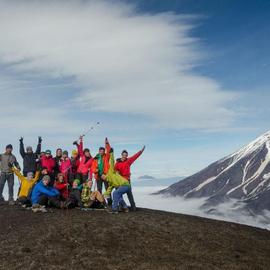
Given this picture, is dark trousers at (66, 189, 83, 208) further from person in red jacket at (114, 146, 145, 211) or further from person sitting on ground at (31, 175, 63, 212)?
person in red jacket at (114, 146, 145, 211)

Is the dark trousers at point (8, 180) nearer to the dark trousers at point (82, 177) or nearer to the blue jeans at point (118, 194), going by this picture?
the dark trousers at point (82, 177)

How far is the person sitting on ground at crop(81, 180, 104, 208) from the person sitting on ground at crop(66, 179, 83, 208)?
0.79 ft

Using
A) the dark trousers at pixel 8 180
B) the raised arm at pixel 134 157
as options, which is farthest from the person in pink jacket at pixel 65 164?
the raised arm at pixel 134 157

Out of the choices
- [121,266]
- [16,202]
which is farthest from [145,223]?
[16,202]

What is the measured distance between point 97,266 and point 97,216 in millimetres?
6427

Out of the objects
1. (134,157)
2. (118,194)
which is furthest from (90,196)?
(134,157)

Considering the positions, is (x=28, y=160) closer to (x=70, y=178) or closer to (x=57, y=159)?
(x=57, y=159)

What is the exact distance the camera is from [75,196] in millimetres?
27594

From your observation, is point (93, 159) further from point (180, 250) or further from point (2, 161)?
point (180, 250)

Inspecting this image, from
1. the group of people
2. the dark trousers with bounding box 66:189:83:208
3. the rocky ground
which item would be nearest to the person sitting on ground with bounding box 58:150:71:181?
the group of people

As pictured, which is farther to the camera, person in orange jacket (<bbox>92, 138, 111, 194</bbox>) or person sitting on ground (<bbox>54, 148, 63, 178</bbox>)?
person sitting on ground (<bbox>54, 148, 63, 178</bbox>)

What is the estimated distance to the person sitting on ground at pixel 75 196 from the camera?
27142mm

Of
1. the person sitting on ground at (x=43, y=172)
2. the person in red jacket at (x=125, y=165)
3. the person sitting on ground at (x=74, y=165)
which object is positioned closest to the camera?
the person in red jacket at (x=125, y=165)

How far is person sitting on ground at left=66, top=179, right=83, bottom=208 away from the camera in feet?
89.0
